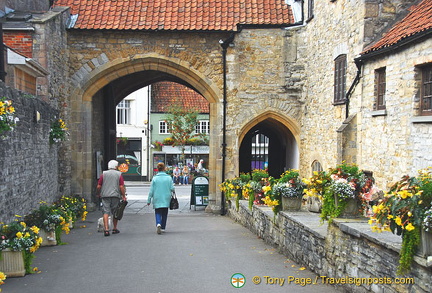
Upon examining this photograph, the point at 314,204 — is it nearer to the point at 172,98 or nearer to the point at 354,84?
the point at 354,84

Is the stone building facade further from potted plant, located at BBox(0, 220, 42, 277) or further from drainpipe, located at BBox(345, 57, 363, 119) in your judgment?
potted plant, located at BBox(0, 220, 42, 277)

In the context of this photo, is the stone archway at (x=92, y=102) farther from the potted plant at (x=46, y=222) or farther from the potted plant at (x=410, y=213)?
the potted plant at (x=410, y=213)

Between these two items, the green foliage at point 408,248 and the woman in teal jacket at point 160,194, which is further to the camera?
the woman in teal jacket at point 160,194

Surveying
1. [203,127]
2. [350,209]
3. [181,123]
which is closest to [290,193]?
[350,209]

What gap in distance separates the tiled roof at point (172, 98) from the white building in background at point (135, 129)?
1.02 meters

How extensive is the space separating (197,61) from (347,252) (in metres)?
11.4

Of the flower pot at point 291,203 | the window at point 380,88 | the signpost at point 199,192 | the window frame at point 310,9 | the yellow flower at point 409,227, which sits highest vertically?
the window frame at point 310,9

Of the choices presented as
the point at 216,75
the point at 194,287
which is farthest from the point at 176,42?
the point at 194,287

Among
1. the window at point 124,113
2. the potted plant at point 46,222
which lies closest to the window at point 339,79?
the potted plant at point 46,222

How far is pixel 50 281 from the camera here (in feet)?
22.9

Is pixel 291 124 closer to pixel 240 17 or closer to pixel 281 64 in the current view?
pixel 281 64

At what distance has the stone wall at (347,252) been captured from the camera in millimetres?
4961

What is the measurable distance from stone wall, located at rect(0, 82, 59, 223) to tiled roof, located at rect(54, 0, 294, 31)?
4.71 m

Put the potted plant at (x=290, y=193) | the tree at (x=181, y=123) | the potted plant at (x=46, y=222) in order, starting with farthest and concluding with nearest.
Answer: the tree at (x=181, y=123) < the potted plant at (x=46, y=222) < the potted plant at (x=290, y=193)
